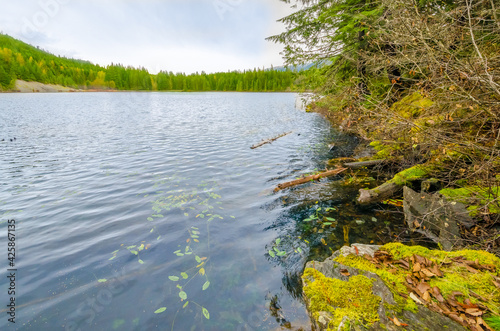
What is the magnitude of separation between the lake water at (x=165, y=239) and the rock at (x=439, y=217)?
839 millimetres

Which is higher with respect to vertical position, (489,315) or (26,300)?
(489,315)

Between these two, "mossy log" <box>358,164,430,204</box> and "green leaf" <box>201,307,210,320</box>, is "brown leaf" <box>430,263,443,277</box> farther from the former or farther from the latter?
"mossy log" <box>358,164,430,204</box>

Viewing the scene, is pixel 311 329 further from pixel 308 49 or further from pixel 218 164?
pixel 308 49

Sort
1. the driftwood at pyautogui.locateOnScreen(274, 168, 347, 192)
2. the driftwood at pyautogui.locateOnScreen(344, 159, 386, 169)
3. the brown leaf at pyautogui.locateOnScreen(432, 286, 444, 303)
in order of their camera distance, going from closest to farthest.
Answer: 1. the brown leaf at pyautogui.locateOnScreen(432, 286, 444, 303)
2. the driftwood at pyautogui.locateOnScreen(274, 168, 347, 192)
3. the driftwood at pyautogui.locateOnScreen(344, 159, 386, 169)

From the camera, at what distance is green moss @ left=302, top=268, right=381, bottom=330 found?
3057mm

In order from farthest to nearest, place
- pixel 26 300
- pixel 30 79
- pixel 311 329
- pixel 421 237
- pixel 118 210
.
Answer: pixel 30 79 < pixel 118 210 < pixel 421 237 < pixel 26 300 < pixel 311 329

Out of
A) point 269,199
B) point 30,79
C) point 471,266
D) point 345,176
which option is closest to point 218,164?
point 269,199

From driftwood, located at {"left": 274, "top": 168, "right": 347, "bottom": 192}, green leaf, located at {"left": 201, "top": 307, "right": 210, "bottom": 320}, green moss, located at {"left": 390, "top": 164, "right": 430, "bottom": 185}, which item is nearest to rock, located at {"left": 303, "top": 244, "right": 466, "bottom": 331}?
green leaf, located at {"left": 201, "top": 307, "right": 210, "bottom": 320}

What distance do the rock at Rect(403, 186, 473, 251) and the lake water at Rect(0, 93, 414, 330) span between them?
839 millimetres

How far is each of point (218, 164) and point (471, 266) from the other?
11635mm

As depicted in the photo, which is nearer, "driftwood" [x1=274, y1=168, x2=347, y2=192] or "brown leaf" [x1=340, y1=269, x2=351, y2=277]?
"brown leaf" [x1=340, y1=269, x2=351, y2=277]

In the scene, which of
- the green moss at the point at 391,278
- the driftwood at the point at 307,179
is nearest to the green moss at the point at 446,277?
the green moss at the point at 391,278

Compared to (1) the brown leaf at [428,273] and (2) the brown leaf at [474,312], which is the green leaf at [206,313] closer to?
(1) the brown leaf at [428,273]

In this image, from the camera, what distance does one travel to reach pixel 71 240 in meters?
6.50
